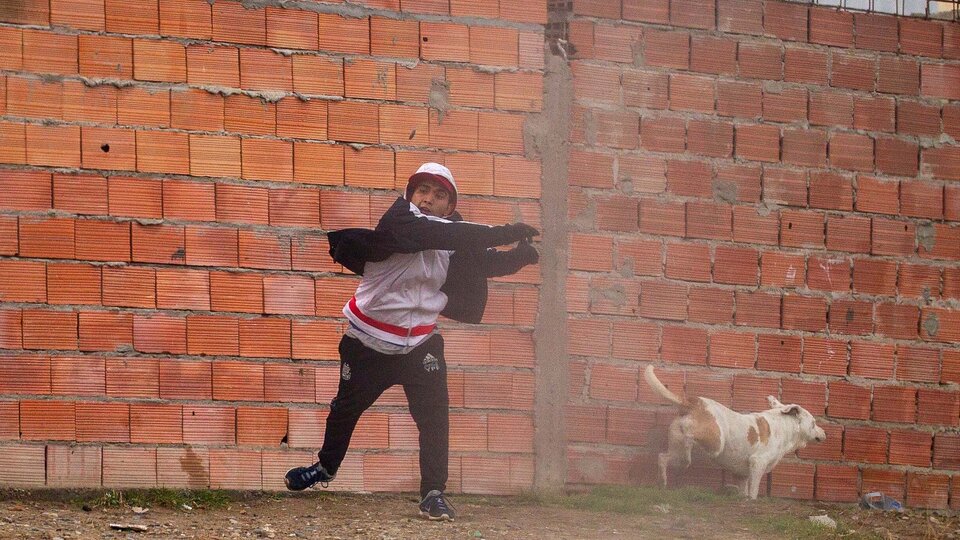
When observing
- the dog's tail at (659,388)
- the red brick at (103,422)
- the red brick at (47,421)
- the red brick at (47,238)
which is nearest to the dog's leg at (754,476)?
the dog's tail at (659,388)

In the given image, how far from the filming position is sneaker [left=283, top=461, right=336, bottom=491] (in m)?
4.62

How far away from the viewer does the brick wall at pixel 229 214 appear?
4.78m

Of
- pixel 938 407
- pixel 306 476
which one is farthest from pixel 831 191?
pixel 306 476

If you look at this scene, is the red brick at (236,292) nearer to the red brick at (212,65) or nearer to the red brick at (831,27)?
the red brick at (212,65)

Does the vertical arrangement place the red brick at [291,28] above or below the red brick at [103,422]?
above

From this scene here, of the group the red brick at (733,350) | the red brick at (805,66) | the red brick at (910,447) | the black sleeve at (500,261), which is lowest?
the red brick at (910,447)

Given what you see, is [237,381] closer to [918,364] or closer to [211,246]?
[211,246]

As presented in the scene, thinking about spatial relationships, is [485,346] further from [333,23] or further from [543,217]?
[333,23]

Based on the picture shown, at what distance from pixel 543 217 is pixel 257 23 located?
5.03 feet

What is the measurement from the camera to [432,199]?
4.66 m

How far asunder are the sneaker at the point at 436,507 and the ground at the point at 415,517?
46mm

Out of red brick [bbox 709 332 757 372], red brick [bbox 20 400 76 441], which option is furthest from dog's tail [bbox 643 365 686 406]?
red brick [bbox 20 400 76 441]

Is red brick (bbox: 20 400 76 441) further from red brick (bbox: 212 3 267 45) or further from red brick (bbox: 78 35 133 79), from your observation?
red brick (bbox: 212 3 267 45)

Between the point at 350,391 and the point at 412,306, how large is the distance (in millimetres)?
424
